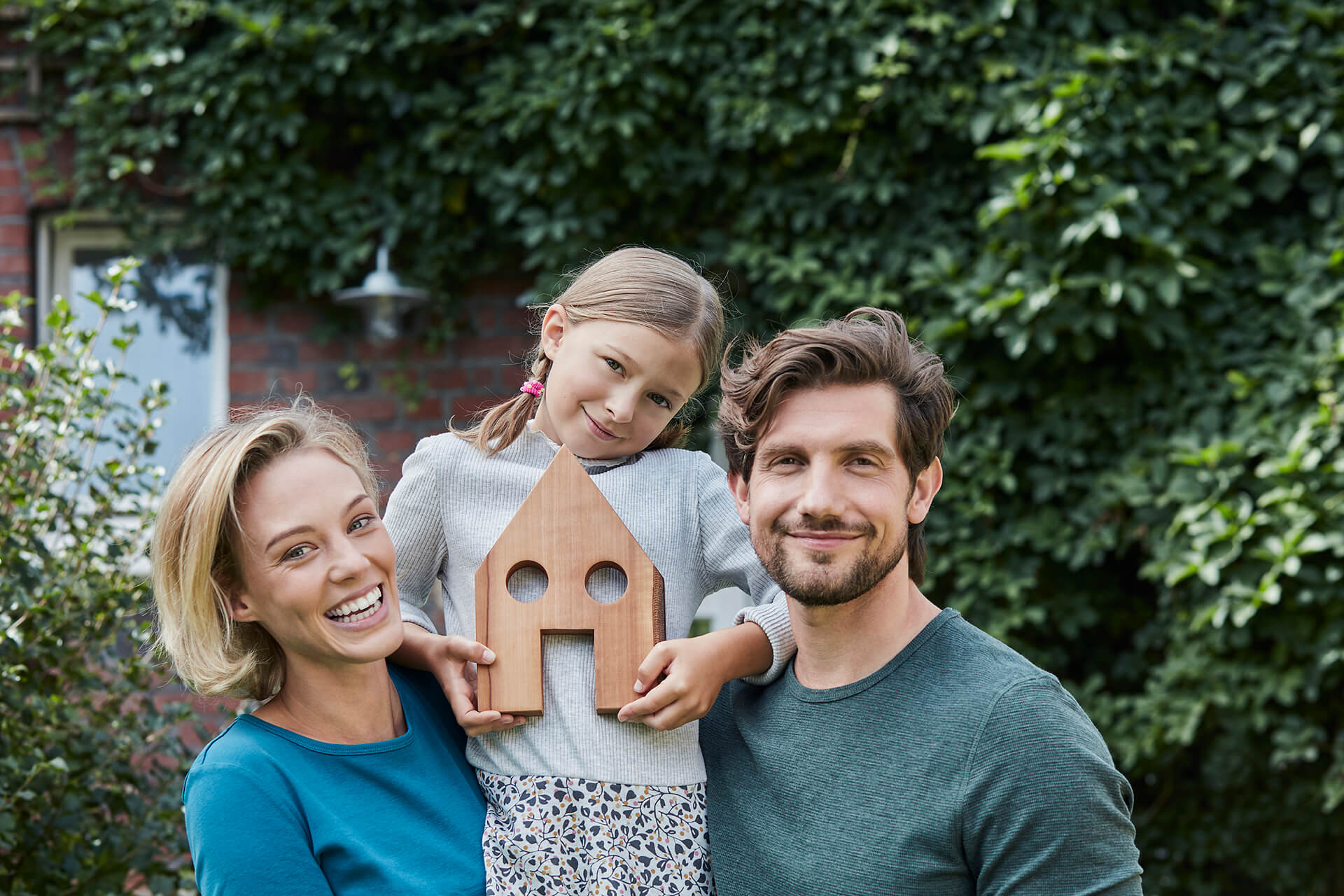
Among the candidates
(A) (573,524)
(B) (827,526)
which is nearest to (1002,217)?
(B) (827,526)

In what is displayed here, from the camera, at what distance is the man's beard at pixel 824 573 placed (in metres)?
1.87

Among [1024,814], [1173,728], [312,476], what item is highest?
[312,476]

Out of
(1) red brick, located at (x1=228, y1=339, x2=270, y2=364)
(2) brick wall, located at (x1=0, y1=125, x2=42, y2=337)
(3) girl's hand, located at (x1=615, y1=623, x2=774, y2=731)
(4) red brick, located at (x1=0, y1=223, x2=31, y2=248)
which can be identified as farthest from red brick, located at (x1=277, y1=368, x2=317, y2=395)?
(3) girl's hand, located at (x1=615, y1=623, x2=774, y2=731)

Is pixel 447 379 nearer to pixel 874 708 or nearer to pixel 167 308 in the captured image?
pixel 167 308

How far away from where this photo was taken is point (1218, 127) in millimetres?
4059

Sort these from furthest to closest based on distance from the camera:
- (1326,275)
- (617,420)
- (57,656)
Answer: (1326,275), (57,656), (617,420)

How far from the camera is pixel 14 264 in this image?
4863 mm

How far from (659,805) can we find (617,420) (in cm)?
63

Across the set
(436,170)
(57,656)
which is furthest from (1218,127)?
(57,656)

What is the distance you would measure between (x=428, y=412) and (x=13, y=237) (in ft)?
5.88

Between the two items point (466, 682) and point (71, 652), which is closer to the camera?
point (466, 682)

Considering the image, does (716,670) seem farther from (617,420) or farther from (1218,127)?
(1218,127)

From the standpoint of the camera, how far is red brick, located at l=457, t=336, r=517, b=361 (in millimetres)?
4902

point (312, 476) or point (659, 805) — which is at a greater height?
point (312, 476)
